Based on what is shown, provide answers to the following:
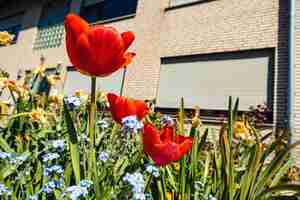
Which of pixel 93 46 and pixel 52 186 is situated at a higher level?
pixel 93 46

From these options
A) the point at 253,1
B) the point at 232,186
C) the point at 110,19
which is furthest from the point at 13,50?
the point at 232,186

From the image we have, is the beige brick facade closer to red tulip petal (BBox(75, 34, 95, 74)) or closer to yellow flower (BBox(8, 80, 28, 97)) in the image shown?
yellow flower (BBox(8, 80, 28, 97))

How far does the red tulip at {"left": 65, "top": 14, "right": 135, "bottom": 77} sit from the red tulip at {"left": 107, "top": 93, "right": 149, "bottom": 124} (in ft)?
0.62

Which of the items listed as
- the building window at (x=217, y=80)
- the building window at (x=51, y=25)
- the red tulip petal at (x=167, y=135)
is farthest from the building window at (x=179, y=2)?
the red tulip petal at (x=167, y=135)

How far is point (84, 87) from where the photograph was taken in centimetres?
1014

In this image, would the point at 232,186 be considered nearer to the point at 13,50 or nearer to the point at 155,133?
the point at 155,133

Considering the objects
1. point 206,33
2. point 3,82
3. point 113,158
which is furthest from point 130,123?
point 206,33

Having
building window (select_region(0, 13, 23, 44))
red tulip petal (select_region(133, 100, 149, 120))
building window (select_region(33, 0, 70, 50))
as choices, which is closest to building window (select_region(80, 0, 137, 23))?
building window (select_region(33, 0, 70, 50))

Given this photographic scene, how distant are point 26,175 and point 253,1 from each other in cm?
661

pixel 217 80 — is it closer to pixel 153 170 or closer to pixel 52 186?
pixel 153 170

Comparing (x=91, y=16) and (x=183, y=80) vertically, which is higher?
(x=91, y=16)

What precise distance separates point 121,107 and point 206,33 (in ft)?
21.6

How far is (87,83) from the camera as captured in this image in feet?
33.3

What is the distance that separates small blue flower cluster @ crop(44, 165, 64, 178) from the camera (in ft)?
3.83
